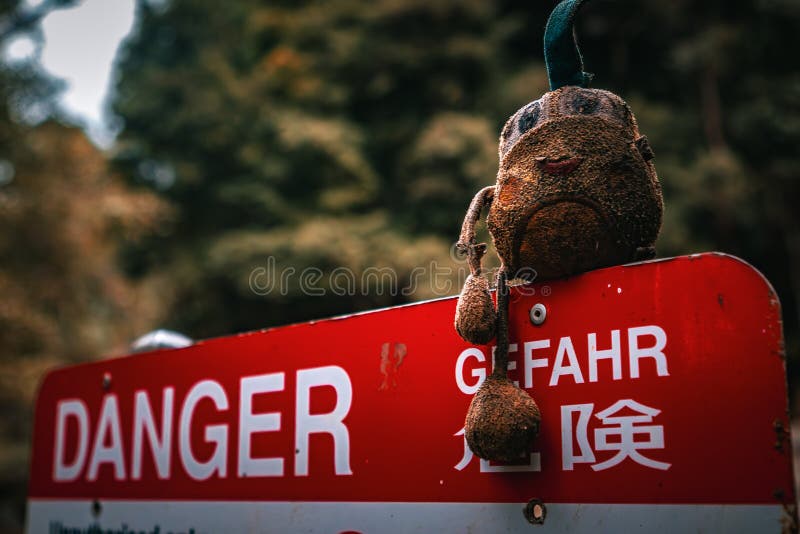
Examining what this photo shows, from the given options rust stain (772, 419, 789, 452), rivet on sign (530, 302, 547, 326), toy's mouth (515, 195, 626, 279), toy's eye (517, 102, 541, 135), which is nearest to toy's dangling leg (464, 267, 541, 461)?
rivet on sign (530, 302, 547, 326)

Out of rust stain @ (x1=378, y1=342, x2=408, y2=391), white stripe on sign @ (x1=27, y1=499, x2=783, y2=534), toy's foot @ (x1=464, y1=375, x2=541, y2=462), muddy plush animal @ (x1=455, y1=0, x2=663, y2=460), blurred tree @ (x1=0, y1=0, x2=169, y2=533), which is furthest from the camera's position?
blurred tree @ (x1=0, y1=0, x2=169, y2=533)

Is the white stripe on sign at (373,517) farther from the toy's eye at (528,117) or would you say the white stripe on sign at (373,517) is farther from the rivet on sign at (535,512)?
the toy's eye at (528,117)

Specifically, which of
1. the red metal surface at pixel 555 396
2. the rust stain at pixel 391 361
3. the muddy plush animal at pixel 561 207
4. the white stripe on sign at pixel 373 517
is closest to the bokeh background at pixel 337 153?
the white stripe on sign at pixel 373 517

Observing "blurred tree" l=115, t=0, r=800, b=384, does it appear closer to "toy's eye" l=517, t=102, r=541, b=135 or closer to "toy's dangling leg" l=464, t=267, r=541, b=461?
"toy's eye" l=517, t=102, r=541, b=135

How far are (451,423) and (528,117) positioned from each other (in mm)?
699

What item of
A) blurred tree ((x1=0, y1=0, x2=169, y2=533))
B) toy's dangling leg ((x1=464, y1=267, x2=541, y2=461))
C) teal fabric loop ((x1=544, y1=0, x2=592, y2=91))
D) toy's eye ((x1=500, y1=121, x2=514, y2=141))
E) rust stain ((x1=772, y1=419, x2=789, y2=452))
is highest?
blurred tree ((x1=0, y1=0, x2=169, y2=533))

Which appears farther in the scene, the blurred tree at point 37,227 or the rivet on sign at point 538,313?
the blurred tree at point 37,227

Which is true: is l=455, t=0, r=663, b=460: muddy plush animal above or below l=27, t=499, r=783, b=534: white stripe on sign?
above

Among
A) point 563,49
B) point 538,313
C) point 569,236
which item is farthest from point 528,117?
point 538,313

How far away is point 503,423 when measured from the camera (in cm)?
132

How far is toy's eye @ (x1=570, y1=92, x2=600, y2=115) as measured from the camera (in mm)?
1521

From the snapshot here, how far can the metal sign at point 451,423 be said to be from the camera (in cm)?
118

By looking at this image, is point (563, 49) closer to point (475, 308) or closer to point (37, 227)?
point (475, 308)

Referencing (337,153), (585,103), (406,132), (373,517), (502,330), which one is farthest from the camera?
(406,132)
